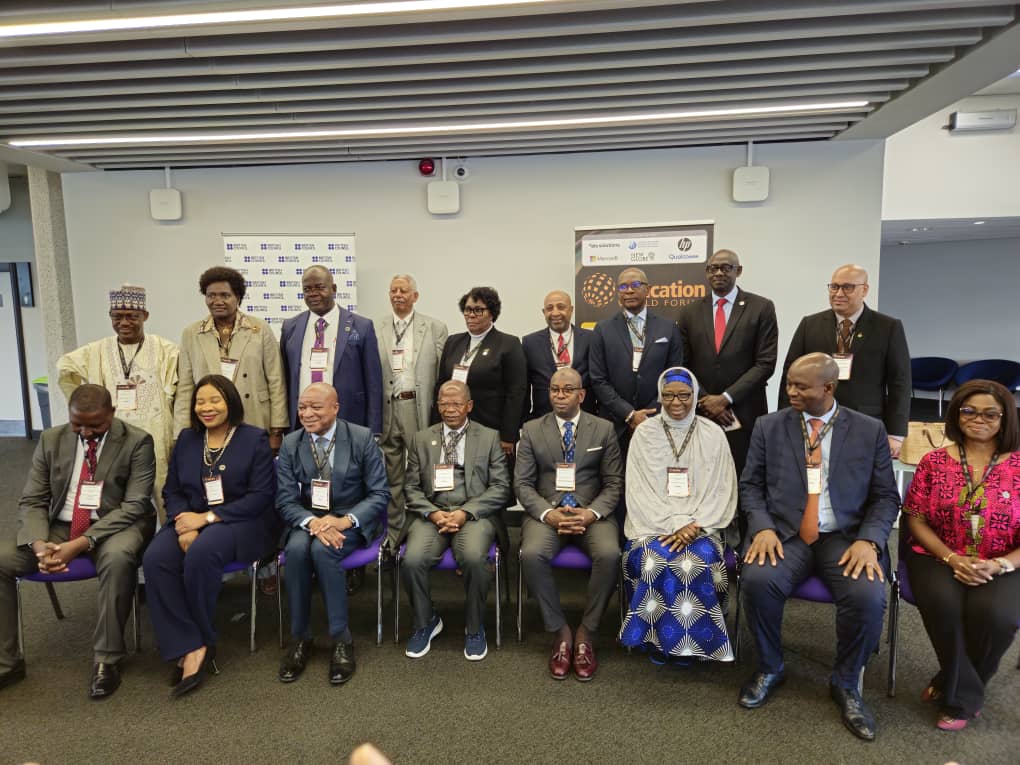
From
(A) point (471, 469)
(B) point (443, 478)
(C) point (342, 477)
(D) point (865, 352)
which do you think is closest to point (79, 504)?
(C) point (342, 477)

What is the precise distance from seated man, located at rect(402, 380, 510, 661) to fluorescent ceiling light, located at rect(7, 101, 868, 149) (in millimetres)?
2094

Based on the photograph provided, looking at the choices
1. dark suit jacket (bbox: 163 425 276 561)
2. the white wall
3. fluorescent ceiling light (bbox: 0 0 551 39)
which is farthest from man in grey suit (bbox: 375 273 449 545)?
the white wall

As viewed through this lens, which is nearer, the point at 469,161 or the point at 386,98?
the point at 386,98

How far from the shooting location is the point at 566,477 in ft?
10.1

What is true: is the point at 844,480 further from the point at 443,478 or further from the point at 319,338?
the point at 319,338

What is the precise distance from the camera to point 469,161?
503 centimetres

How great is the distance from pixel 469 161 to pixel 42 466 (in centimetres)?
366

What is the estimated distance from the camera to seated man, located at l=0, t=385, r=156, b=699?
107 inches

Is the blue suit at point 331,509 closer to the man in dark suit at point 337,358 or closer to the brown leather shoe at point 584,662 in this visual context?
the man in dark suit at point 337,358

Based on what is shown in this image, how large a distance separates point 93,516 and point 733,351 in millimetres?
3480

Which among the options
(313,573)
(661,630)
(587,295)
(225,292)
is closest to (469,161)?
(587,295)

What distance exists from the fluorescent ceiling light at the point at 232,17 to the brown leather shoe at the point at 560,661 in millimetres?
2861

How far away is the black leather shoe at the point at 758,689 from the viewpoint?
8.20 ft

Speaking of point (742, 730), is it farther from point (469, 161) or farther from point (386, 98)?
point (469, 161)
